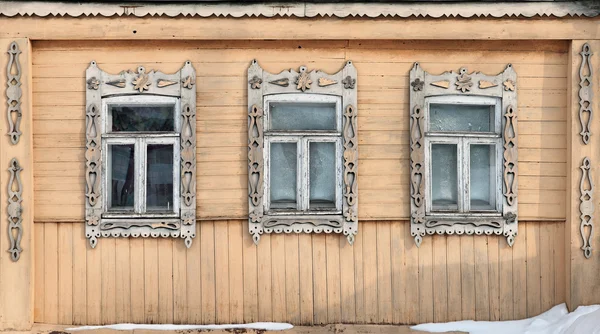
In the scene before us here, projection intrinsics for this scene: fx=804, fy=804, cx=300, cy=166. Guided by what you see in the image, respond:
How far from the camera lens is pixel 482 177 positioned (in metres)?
7.31

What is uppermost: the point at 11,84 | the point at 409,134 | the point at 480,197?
the point at 11,84

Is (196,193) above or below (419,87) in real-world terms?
below

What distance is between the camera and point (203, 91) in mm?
7137

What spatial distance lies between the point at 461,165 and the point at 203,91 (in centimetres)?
240

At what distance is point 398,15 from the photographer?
6.99 metres

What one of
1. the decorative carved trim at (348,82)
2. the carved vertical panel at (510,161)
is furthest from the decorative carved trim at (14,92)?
the carved vertical panel at (510,161)

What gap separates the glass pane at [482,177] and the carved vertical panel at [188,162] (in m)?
2.51

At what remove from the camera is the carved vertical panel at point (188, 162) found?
7.08 metres

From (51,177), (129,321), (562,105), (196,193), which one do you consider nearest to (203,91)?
(196,193)

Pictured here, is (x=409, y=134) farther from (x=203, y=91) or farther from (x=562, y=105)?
(x=203, y=91)

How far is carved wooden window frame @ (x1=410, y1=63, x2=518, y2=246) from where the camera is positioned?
7.14 metres

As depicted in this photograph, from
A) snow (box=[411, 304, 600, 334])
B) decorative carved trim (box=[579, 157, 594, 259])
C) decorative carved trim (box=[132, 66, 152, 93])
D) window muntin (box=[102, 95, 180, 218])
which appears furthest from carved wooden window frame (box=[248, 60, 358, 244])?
decorative carved trim (box=[579, 157, 594, 259])

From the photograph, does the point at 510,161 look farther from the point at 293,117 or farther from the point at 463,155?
the point at 293,117

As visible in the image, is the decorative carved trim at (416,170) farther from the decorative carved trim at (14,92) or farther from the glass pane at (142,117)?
the decorative carved trim at (14,92)
